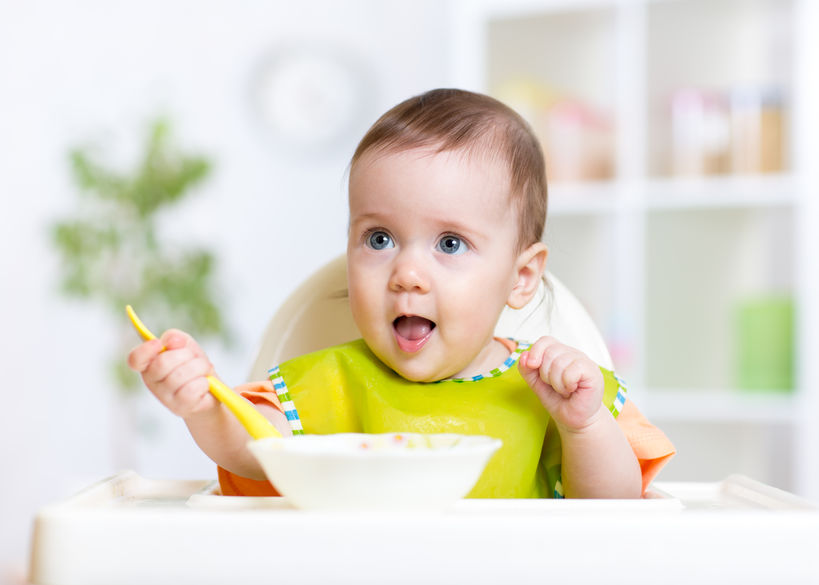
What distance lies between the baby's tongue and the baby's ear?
115 mm

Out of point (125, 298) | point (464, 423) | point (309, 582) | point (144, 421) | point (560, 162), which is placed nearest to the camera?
point (309, 582)

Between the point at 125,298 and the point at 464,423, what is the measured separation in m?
2.43

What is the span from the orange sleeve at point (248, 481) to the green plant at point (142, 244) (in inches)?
83.4

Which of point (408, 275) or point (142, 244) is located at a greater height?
point (142, 244)

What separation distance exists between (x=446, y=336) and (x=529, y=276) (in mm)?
151

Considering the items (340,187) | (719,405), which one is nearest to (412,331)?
(340,187)

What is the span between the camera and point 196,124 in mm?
3490

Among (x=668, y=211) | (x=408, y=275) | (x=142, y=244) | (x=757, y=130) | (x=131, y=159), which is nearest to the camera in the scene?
(x=408, y=275)

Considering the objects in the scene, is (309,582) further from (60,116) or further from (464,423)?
(60,116)

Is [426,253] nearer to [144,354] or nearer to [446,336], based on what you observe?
[446,336]

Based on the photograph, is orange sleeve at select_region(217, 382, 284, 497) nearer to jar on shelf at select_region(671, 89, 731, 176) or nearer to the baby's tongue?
the baby's tongue

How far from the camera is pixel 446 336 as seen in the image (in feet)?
2.87

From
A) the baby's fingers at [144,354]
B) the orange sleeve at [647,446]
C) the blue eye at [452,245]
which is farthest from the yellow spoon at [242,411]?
the orange sleeve at [647,446]

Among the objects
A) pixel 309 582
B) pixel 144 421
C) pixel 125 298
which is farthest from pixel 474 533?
pixel 144 421
